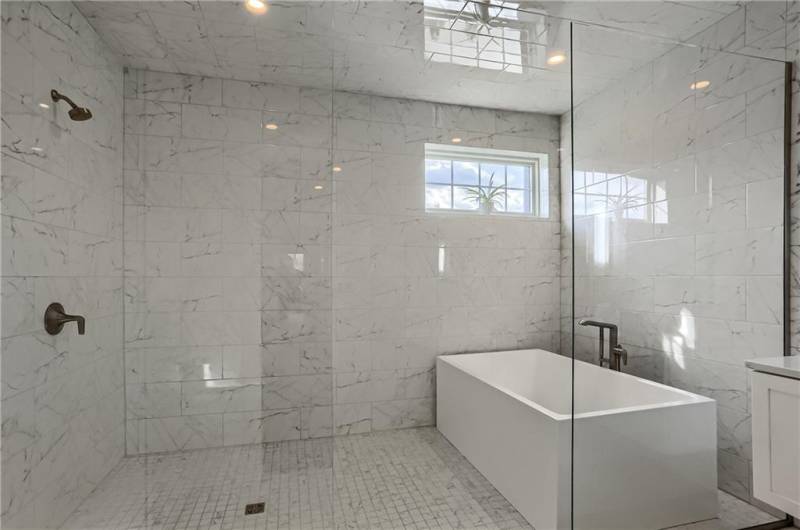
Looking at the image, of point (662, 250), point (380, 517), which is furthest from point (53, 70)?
point (662, 250)

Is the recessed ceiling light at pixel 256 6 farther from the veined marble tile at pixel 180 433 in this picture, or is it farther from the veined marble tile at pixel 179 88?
the veined marble tile at pixel 180 433

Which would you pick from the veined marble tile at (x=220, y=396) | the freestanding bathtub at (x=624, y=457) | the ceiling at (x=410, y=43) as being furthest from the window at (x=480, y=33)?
the veined marble tile at (x=220, y=396)

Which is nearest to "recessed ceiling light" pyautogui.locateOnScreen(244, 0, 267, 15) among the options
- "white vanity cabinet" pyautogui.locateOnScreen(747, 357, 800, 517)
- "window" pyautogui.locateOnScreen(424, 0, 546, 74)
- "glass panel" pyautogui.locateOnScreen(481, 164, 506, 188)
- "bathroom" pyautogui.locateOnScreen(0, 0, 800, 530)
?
"bathroom" pyautogui.locateOnScreen(0, 0, 800, 530)

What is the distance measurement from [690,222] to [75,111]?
2.62 meters

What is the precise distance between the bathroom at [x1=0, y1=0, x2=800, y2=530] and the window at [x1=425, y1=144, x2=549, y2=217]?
2 cm

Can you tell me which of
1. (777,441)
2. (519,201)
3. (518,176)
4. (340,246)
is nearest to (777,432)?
(777,441)

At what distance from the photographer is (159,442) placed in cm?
167

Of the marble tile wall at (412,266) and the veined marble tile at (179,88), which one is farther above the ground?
the veined marble tile at (179,88)

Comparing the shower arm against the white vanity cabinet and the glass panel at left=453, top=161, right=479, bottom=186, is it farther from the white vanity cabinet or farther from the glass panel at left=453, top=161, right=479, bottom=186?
the white vanity cabinet

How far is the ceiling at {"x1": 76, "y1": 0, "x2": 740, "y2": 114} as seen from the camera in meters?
1.72

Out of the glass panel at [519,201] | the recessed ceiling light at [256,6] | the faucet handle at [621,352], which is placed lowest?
the faucet handle at [621,352]

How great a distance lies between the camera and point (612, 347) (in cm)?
182

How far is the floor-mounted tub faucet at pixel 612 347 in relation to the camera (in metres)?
1.81

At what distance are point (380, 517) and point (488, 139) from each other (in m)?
1.94
